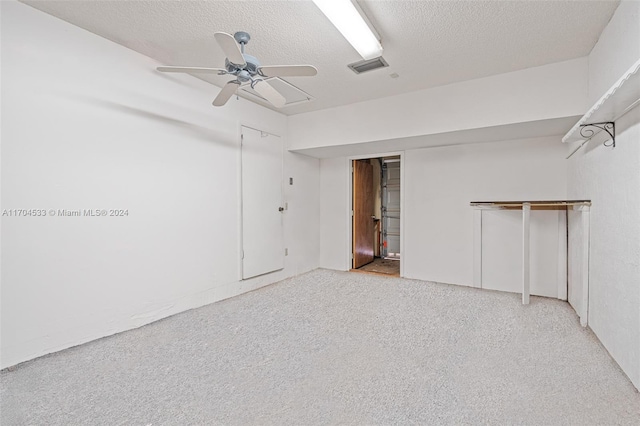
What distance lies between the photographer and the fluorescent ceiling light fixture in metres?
2.00

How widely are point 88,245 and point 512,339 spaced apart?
3.63 m

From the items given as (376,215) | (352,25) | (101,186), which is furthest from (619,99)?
(376,215)

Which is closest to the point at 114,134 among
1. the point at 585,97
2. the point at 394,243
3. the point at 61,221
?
the point at 61,221

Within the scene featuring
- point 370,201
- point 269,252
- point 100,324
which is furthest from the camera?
point 370,201

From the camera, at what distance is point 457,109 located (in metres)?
3.39

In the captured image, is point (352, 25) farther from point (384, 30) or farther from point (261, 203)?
point (261, 203)

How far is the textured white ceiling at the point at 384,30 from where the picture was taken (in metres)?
2.14

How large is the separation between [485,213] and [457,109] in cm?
147

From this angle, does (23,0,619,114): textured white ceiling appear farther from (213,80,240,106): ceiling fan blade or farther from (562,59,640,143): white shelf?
(562,59,640,143): white shelf

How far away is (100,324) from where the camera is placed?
99.7 inches

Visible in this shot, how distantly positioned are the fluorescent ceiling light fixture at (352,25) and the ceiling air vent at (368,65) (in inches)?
14.6

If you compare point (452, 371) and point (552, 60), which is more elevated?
point (552, 60)

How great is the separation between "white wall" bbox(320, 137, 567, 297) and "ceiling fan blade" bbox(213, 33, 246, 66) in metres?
3.11

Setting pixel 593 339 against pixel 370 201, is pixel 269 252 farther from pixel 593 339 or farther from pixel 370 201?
pixel 593 339
